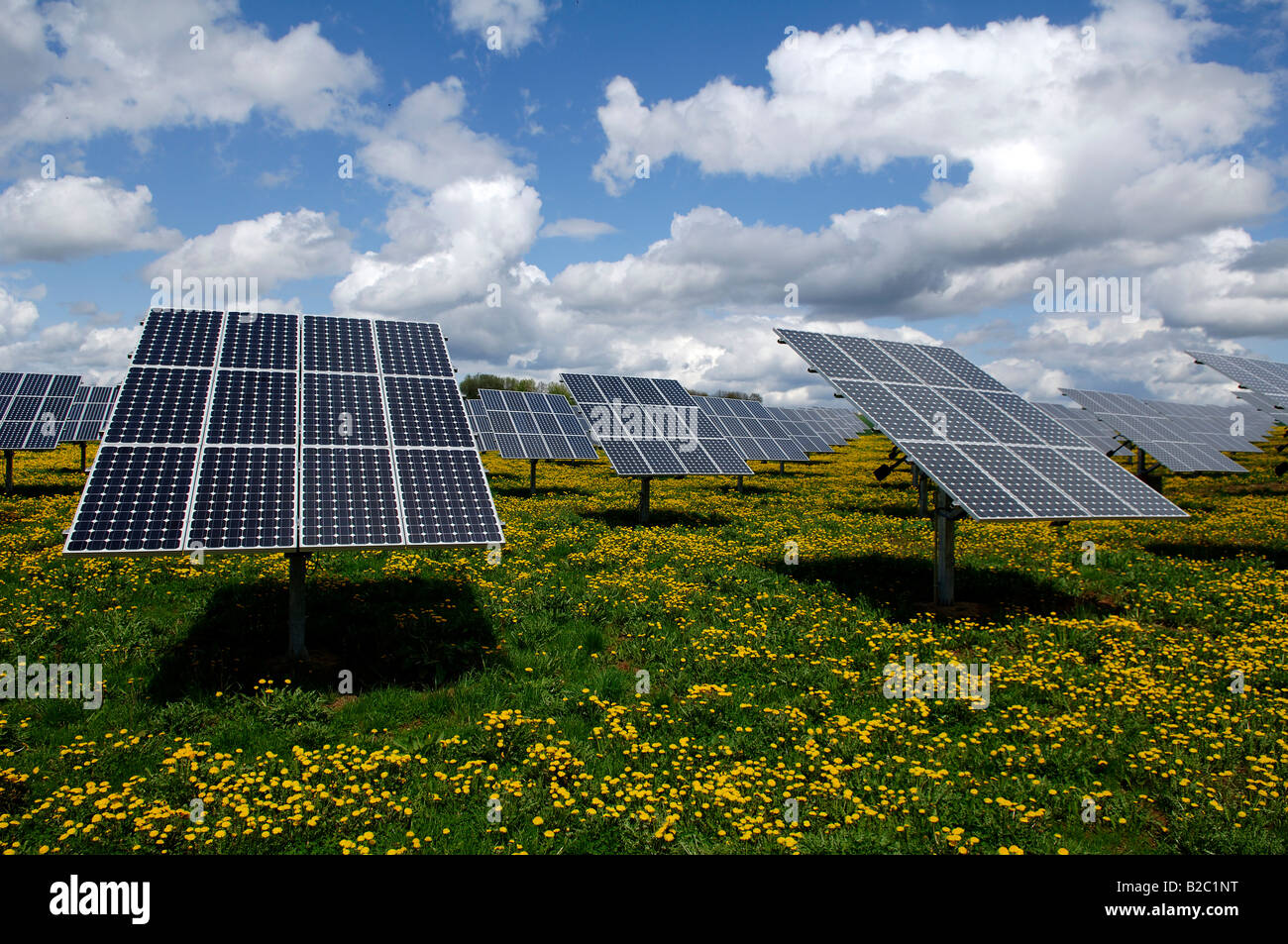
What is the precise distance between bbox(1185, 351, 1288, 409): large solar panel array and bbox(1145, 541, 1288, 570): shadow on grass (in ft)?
13.5

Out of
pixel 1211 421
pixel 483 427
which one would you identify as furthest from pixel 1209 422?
pixel 483 427

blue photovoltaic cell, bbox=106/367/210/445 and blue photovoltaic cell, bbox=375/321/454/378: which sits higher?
blue photovoltaic cell, bbox=375/321/454/378

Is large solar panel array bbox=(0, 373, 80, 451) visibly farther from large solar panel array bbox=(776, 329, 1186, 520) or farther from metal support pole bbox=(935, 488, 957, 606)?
metal support pole bbox=(935, 488, 957, 606)

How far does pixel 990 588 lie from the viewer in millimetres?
15344

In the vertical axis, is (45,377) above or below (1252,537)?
above

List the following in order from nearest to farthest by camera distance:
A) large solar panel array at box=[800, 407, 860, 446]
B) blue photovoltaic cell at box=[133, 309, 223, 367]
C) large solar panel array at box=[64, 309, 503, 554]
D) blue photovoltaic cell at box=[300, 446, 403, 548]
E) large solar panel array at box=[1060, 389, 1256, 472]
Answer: large solar panel array at box=[64, 309, 503, 554], blue photovoltaic cell at box=[300, 446, 403, 548], blue photovoltaic cell at box=[133, 309, 223, 367], large solar panel array at box=[1060, 389, 1256, 472], large solar panel array at box=[800, 407, 860, 446]

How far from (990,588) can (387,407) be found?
13.2 meters

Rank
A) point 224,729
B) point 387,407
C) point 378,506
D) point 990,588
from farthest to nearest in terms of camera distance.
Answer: point 990,588
point 387,407
point 378,506
point 224,729

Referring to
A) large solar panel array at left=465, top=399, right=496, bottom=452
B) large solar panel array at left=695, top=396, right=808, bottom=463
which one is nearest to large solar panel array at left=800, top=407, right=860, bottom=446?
large solar panel array at left=695, top=396, right=808, bottom=463

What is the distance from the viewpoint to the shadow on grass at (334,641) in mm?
9883

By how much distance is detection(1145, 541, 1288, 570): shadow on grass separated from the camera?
18812 mm

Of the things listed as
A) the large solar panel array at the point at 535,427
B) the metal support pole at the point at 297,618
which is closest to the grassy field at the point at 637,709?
the metal support pole at the point at 297,618

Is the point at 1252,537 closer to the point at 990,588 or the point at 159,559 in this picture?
the point at 990,588
